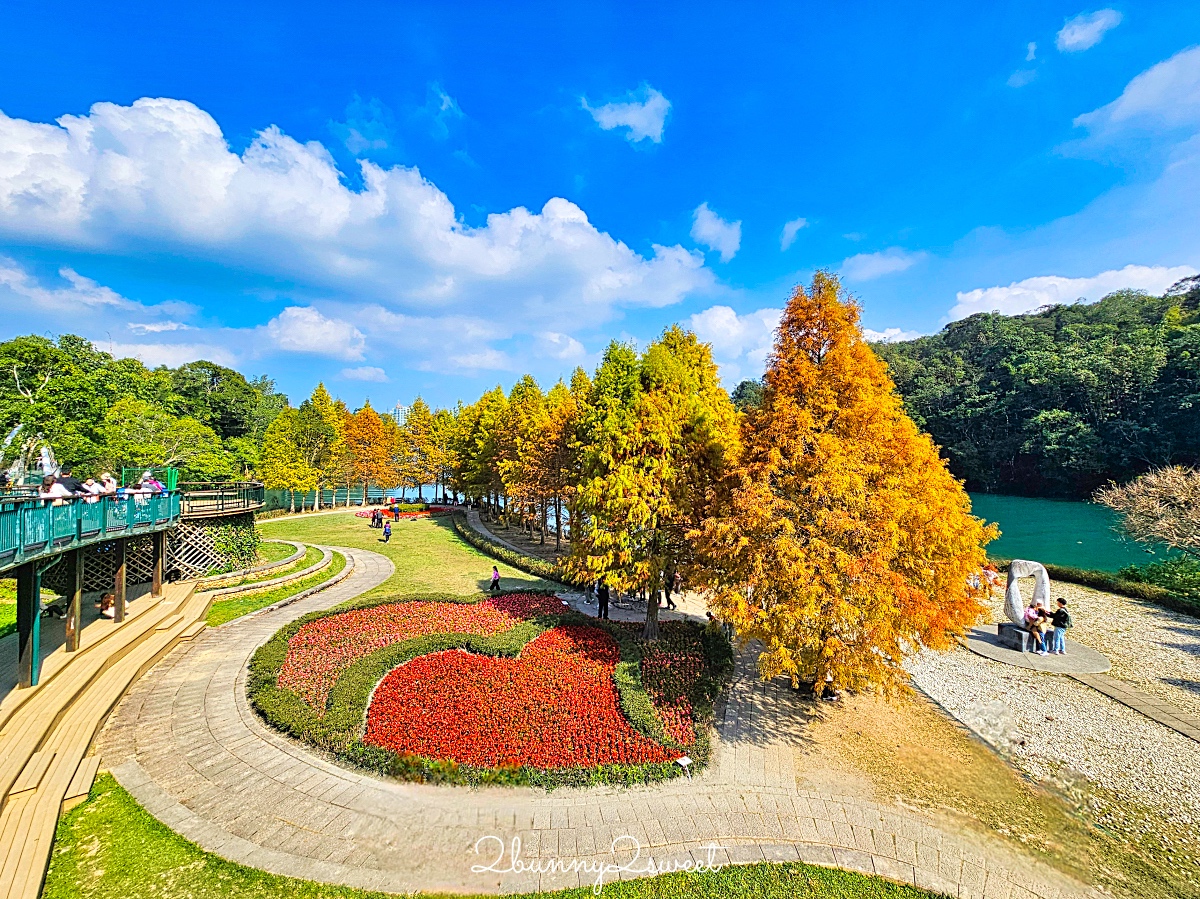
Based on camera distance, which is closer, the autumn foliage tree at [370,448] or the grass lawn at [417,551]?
the grass lawn at [417,551]

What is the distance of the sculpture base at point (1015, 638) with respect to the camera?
15062 mm

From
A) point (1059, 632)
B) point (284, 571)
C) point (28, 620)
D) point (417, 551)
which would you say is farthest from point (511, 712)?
point (417, 551)

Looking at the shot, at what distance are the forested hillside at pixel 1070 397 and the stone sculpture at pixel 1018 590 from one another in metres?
38.1

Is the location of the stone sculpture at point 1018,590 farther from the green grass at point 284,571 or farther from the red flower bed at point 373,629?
the green grass at point 284,571

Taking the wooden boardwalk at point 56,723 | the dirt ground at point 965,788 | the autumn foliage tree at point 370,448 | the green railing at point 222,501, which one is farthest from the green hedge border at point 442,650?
the autumn foliage tree at point 370,448

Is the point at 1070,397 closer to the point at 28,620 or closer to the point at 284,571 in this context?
the point at 284,571

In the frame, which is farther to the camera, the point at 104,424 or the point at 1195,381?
the point at 1195,381

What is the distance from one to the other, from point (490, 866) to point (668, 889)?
7.73ft

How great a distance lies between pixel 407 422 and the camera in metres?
53.7

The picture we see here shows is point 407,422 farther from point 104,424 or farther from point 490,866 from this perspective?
point 490,866

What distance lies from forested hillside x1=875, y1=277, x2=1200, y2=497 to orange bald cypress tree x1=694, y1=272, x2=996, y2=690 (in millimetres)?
46922

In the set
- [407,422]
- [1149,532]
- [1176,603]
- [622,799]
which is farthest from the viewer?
[407,422]

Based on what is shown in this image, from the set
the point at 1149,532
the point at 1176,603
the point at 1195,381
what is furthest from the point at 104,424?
the point at 1195,381

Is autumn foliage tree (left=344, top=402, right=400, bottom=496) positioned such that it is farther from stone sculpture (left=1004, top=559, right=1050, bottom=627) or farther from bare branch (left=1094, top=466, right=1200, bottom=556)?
bare branch (left=1094, top=466, right=1200, bottom=556)
